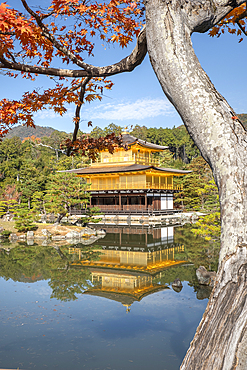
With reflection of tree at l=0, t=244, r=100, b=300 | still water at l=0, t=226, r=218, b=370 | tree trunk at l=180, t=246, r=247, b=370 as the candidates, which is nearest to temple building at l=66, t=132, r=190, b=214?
reflection of tree at l=0, t=244, r=100, b=300

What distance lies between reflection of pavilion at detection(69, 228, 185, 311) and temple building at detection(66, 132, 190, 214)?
10.4 meters

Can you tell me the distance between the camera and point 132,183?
83.8 feet

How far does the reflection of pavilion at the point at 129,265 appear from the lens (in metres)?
6.95

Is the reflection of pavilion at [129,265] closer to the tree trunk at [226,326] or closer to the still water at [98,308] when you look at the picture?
the still water at [98,308]

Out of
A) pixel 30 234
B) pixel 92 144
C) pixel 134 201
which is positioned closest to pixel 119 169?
pixel 134 201

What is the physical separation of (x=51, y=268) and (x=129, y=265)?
248cm

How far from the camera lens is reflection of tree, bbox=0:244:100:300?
7.25 meters


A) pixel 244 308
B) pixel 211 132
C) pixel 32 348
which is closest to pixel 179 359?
pixel 32 348

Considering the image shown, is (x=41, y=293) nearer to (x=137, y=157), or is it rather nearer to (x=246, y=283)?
(x=246, y=283)

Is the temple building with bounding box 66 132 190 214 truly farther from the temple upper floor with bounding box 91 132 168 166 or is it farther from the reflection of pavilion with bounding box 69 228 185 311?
the reflection of pavilion with bounding box 69 228 185 311

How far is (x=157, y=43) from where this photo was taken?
184cm

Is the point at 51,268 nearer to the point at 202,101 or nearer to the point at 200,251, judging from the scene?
the point at 200,251

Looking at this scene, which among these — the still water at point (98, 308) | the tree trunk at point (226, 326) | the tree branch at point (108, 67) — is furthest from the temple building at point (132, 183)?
the tree trunk at point (226, 326)

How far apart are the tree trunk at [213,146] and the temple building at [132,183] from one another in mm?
21760
